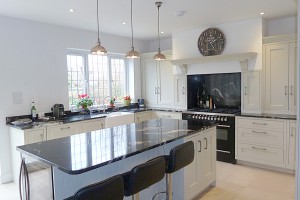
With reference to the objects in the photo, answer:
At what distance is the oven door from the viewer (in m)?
4.39

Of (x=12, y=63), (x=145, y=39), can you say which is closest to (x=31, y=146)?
(x=12, y=63)

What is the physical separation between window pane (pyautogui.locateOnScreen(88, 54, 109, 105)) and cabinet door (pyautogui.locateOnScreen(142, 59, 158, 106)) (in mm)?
1016

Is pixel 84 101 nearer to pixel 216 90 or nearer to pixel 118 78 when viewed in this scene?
pixel 118 78

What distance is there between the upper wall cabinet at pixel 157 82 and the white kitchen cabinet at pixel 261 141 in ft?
5.91

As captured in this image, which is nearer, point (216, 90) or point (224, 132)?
point (224, 132)

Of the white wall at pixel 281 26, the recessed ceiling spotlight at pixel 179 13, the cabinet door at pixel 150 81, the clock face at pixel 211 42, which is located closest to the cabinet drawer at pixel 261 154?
the clock face at pixel 211 42

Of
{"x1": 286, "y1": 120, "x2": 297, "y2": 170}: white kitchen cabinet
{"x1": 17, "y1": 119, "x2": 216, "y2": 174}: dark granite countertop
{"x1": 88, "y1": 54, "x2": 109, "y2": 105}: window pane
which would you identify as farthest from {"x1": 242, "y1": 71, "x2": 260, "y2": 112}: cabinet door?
Answer: {"x1": 88, "y1": 54, "x2": 109, "y2": 105}: window pane

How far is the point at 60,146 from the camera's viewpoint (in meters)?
2.23

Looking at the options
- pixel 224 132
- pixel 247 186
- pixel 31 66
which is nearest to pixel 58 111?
pixel 31 66

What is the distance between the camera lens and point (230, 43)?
15.1ft

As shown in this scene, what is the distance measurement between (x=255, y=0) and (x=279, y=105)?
6.19 feet

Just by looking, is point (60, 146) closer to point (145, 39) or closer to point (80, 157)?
point (80, 157)

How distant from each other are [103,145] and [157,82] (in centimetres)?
371

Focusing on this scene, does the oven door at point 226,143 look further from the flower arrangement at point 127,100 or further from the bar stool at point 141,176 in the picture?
the bar stool at point 141,176
